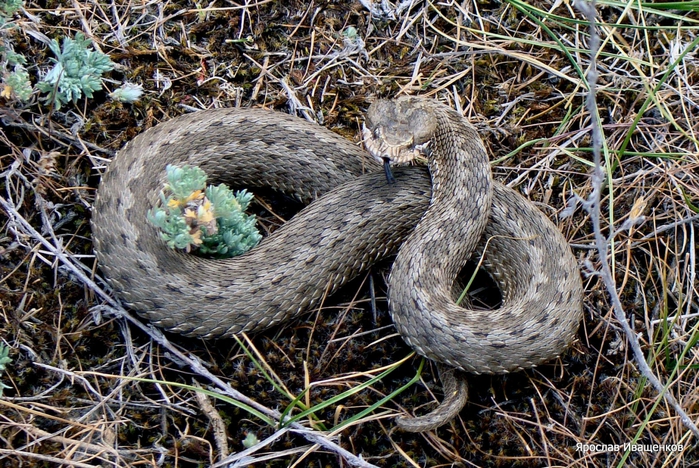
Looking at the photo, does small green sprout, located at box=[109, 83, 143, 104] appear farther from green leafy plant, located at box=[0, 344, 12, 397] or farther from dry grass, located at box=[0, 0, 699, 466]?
green leafy plant, located at box=[0, 344, 12, 397]

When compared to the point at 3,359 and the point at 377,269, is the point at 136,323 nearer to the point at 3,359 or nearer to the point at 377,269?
the point at 3,359

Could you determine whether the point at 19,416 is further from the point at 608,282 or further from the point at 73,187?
the point at 608,282

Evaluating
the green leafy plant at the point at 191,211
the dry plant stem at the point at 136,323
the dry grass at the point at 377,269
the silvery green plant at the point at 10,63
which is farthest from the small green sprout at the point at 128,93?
the dry plant stem at the point at 136,323

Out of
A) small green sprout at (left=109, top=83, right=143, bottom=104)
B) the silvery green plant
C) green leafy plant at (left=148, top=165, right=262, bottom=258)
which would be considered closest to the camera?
green leafy plant at (left=148, top=165, right=262, bottom=258)

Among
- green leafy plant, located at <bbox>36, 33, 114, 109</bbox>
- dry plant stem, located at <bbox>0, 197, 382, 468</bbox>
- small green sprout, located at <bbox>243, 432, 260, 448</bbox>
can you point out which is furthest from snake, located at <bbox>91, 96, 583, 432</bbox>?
small green sprout, located at <bbox>243, 432, 260, 448</bbox>

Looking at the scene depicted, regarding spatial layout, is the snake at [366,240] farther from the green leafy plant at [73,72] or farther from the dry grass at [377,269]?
the green leafy plant at [73,72]
